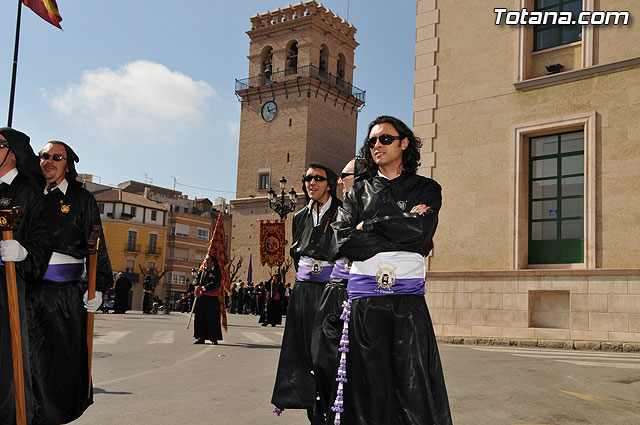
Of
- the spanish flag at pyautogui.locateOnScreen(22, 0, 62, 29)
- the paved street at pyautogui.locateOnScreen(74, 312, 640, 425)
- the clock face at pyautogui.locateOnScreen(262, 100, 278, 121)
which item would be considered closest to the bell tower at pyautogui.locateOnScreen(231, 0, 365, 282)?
the clock face at pyautogui.locateOnScreen(262, 100, 278, 121)

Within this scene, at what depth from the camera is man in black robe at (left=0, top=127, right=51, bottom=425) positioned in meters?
4.48

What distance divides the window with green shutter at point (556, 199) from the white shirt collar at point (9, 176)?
12739mm

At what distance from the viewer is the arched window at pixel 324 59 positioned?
60.4m

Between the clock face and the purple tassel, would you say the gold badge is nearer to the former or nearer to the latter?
the purple tassel

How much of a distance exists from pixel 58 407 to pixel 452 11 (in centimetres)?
1479

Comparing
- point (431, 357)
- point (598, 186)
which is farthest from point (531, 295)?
point (431, 357)

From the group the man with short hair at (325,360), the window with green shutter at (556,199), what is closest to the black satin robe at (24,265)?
the man with short hair at (325,360)

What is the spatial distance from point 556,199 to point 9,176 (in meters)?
12.9

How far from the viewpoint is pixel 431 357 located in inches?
152

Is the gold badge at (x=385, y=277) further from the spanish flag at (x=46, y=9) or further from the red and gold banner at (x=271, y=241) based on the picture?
the spanish flag at (x=46, y=9)

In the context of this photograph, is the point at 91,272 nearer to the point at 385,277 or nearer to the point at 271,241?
the point at 385,277

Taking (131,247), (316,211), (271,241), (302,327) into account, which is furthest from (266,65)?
(302,327)

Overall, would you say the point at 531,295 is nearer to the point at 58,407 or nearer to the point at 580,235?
the point at 580,235

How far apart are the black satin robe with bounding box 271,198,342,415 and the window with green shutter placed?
32.7 ft
